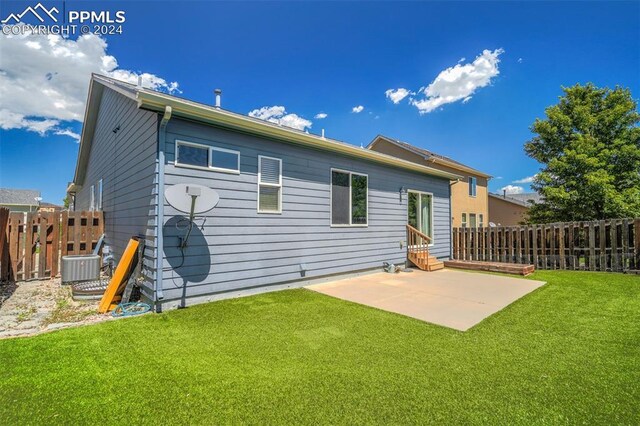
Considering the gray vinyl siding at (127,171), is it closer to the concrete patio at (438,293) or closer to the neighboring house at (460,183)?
the concrete patio at (438,293)

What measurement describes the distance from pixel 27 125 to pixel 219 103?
20.6 meters

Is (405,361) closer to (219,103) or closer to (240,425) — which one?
(240,425)

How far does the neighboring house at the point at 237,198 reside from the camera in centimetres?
464

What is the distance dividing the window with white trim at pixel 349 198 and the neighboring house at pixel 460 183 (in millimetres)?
9989

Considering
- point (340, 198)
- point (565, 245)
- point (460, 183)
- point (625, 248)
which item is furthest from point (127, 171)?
point (460, 183)

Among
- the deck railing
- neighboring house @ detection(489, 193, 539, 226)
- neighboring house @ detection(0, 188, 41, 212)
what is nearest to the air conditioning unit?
the deck railing

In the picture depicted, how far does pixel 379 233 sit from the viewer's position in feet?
27.2

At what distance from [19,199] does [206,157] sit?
40282 millimetres

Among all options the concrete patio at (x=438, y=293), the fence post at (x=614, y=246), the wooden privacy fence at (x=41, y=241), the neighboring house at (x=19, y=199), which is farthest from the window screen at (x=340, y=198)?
the neighboring house at (x=19, y=199)

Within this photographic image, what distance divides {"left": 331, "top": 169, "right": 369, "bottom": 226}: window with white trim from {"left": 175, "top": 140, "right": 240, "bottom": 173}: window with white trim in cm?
261

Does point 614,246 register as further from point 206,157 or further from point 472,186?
point 472,186

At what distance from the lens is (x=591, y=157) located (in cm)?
1438

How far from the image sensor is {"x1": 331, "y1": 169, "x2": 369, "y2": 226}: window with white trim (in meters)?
7.19

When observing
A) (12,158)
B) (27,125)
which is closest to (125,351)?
(27,125)
